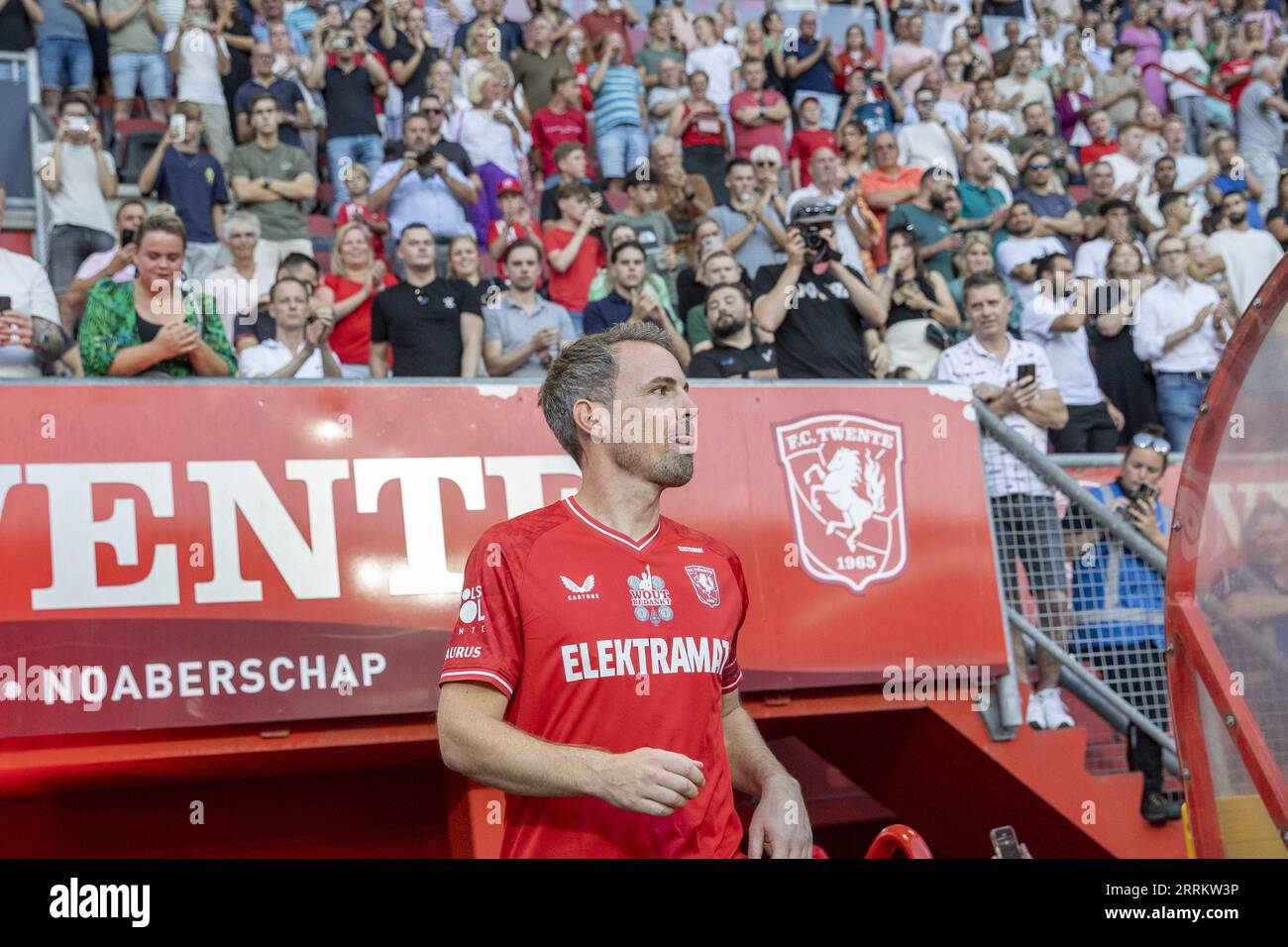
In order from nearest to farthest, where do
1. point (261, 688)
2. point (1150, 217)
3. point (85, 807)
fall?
point (261, 688), point (85, 807), point (1150, 217)

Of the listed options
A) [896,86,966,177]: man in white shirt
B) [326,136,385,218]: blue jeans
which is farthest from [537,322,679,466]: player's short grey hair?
[896,86,966,177]: man in white shirt

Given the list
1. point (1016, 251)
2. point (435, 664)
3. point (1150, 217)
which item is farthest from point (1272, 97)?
point (435, 664)

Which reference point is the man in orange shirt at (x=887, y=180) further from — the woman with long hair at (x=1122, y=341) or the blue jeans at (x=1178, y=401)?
the blue jeans at (x=1178, y=401)

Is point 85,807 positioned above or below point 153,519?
below

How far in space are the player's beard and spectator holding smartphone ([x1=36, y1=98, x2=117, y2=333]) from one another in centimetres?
658

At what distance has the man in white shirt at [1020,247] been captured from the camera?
1102cm

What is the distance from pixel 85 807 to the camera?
6.20m

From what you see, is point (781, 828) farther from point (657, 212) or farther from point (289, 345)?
point (657, 212)

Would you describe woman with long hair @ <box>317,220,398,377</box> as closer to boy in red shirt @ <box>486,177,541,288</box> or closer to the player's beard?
boy in red shirt @ <box>486,177,541,288</box>

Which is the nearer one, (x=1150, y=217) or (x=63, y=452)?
(x=63, y=452)
